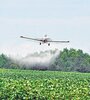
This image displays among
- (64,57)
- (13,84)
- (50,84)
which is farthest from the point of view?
(64,57)

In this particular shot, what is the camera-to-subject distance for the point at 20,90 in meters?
36.7

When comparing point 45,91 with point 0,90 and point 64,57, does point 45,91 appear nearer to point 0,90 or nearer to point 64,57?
point 0,90

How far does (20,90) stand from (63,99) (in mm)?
2298

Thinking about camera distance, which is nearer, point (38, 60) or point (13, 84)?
point (13, 84)

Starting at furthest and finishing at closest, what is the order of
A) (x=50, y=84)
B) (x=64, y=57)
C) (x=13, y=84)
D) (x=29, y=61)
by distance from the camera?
(x=64, y=57)
(x=29, y=61)
(x=50, y=84)
(x=13, y=84)

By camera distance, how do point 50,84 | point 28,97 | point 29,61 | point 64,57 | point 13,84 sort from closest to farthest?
point 28,97 < point 13,84 < point 50,84 < point 29,61 < point 64,57

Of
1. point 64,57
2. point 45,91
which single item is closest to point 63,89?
point 45,91

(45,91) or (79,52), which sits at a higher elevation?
(79,52)

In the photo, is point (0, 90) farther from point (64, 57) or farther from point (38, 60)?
point (64, 57)

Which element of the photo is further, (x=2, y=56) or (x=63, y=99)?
(x=2, y=56)

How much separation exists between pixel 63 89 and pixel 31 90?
3.51 m

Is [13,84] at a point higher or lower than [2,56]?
lower

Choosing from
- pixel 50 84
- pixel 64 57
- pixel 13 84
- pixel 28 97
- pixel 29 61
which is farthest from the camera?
pixel 64 57

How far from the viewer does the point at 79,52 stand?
646 feet
